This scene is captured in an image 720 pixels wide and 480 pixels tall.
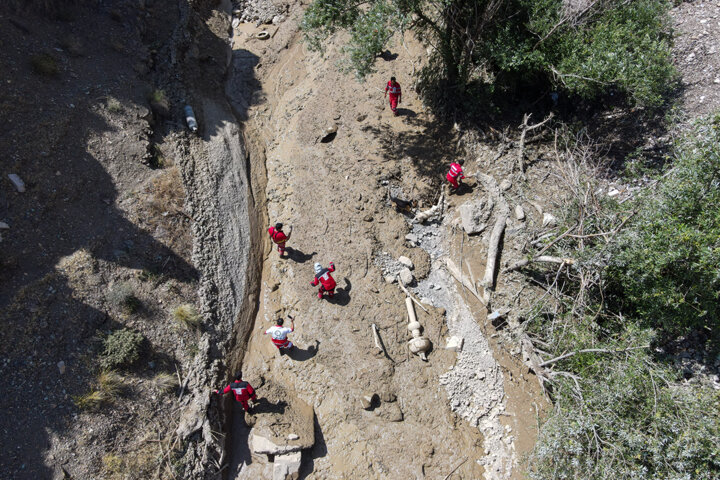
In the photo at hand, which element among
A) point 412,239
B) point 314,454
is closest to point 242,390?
point 314,454

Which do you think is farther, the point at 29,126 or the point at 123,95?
the point at 123,95

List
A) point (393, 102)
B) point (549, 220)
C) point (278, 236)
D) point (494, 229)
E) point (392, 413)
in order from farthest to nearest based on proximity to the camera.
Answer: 1. point (393, 102)
2. point (494, 229)
3. point (278, 236)
4. point (549, 220)
5. point (392, 413)

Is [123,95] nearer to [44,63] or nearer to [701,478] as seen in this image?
[44,63]

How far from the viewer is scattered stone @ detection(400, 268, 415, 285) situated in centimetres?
1228

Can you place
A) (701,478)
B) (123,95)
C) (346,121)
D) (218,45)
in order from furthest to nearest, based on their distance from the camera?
(218,45)
(346,121)
(123,95)
(701,478)

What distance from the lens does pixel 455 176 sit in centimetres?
1330

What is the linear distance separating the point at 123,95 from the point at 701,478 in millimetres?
18695

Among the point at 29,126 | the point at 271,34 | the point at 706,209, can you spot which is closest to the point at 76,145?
the point at 29,126

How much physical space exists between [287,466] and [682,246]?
33.3 ft

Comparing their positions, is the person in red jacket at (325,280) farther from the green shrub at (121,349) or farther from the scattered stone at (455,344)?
the green shrub at (121,349)

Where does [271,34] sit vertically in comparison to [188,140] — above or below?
above

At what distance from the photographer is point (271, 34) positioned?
19.7m

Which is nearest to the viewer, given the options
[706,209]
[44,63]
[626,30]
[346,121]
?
[706,209]

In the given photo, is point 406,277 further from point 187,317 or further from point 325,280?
point 187,317
